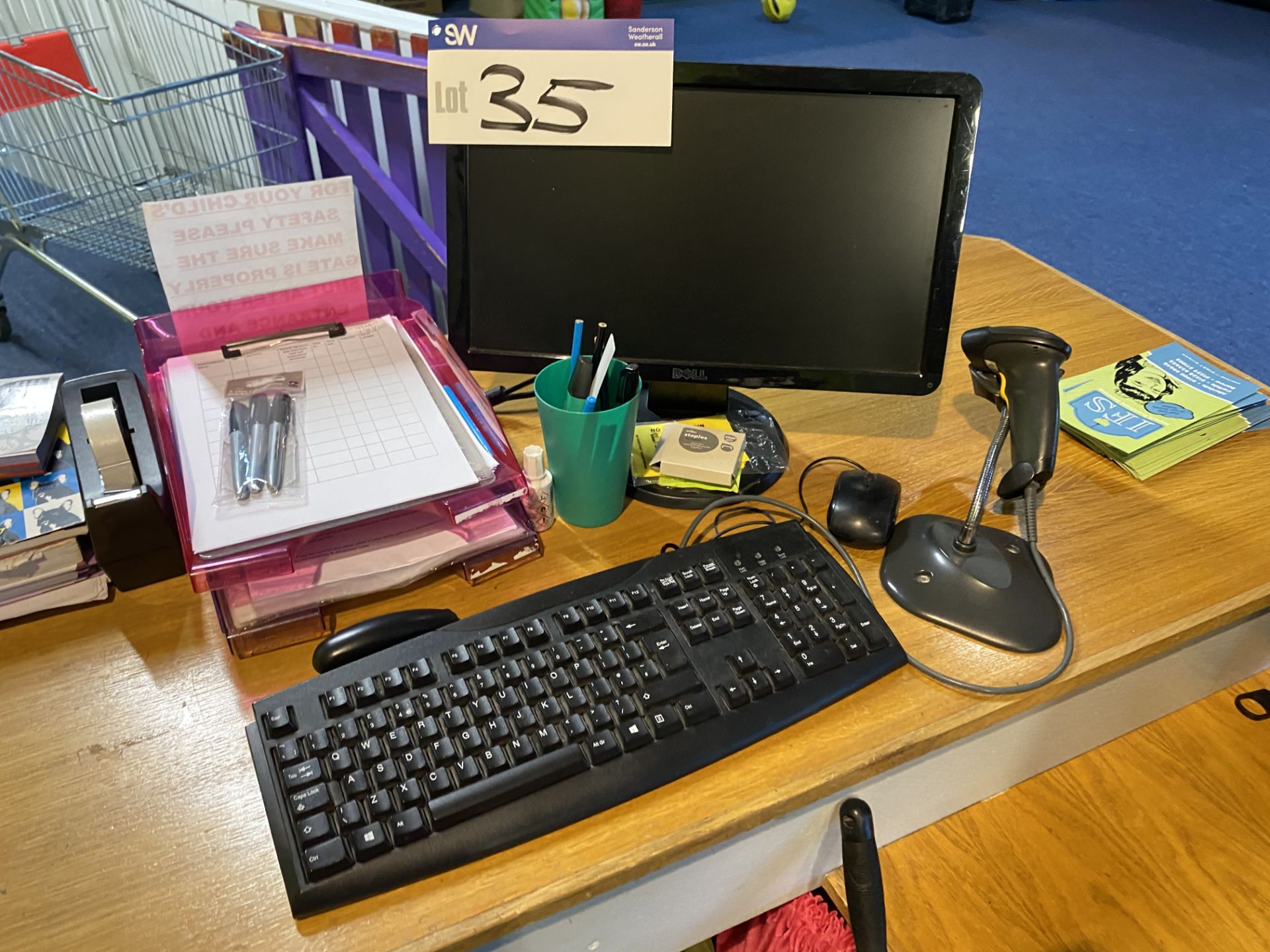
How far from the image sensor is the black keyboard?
1.78 ft

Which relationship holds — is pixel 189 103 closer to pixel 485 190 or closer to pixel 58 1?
pixel 58 1

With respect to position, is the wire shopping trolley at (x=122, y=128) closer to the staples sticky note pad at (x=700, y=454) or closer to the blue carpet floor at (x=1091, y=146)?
the blue carpet floor at (x=1091, y=146)

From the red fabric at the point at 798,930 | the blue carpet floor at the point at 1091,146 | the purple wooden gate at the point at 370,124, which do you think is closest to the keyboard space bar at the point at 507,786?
the red fabric at the point at 798,930

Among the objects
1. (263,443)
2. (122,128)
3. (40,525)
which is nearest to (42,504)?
(40,525)

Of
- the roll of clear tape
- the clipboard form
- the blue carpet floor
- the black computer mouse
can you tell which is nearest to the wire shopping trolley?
the blue carpet floor

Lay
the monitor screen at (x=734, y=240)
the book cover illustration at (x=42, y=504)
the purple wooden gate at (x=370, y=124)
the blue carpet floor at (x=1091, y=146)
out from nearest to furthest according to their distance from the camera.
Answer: the book cover illustration at (x=42, y=504) → the monitor screen at (x=734, y=240) → the purple wooden gate at (x=370, y=124) → the blue carpet floor at (x=1091, y=146)

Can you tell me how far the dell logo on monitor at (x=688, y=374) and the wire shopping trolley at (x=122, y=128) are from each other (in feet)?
4.89

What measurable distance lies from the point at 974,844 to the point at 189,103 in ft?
6.37

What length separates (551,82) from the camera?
761mm

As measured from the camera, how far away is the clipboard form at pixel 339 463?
2.23ft

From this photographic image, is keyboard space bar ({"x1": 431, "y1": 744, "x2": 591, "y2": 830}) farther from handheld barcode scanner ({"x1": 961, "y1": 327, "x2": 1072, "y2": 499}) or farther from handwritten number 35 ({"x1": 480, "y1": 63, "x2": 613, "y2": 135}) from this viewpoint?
handwritten number 35 ({"x1": 480, "y1": 63, "x2": 613, "y2": 135})

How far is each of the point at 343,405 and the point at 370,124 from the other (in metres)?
1.41

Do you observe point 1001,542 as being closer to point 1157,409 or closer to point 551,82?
point 1157,409

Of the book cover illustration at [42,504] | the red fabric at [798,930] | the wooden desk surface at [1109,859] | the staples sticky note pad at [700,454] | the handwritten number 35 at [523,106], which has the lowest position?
the red fabric at [798,930]
